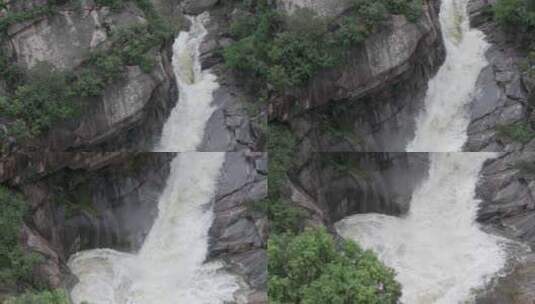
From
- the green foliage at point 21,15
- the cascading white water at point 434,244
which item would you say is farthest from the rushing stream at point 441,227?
the green foliage at point 21,15

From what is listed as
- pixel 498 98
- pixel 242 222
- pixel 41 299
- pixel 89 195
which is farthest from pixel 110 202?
pixel 498 98

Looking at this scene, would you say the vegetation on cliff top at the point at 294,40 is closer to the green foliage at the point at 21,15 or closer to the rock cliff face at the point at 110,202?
the rock cliff face at the point at 110,202

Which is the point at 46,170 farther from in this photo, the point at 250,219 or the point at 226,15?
the point at 226,15

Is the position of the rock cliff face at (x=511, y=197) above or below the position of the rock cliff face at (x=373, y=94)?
below

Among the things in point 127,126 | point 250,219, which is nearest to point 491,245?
point 250,219

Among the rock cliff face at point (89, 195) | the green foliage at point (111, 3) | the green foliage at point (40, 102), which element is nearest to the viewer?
the green foliage at point (40, 102)

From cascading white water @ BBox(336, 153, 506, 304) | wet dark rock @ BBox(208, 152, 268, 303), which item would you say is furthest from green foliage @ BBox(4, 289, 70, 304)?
cascading white water @ BBox(336, 153, 506, 304)
